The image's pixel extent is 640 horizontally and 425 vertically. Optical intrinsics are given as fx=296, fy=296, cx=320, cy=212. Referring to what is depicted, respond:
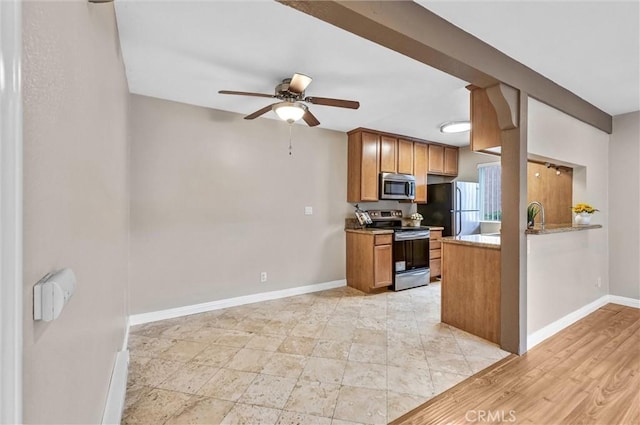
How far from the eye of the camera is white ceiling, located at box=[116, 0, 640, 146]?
70.7 inches

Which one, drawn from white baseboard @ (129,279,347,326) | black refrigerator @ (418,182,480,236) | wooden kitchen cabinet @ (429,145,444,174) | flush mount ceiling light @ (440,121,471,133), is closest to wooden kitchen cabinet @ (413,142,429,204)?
wooden kitchen cabinet @ (429,145,444,174)

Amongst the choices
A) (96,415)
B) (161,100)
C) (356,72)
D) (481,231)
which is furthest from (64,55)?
(481,231)

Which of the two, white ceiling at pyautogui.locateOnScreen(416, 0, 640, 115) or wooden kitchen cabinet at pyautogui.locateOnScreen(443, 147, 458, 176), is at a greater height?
white ceiling at pyautogui.locateOnScreen(416, 0, 640, 115)

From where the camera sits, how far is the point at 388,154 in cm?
473

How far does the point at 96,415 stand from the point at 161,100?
9.62 feet

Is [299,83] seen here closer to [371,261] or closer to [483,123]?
[483,123]

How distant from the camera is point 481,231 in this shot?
5336 mm

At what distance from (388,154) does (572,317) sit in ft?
9.93

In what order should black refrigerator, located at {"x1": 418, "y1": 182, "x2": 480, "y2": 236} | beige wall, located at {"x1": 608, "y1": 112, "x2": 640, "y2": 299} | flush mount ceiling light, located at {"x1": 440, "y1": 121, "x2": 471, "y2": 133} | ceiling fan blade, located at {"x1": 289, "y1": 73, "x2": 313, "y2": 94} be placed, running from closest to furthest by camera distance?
ceiling fan blade, located at {"x1": 289, "y1": 73, "x2": 313, "y2": 94} < beige wall, located at {"x1": 608, "y1": 112, "x2": 640, "y2": 299} < flush mount ceiling light, located at {"x1": 440, "y1": 121, "x2": 471, "y2": 133} < black refrigerator, located at {"x1": 418, "y1": 182, "x2": 480, "y2": 236}

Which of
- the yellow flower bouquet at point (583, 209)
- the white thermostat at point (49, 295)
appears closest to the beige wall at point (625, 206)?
the yellow flower bouquet at point (583, 209)

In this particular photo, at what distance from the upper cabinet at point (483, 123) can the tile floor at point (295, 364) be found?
5.95 feet
